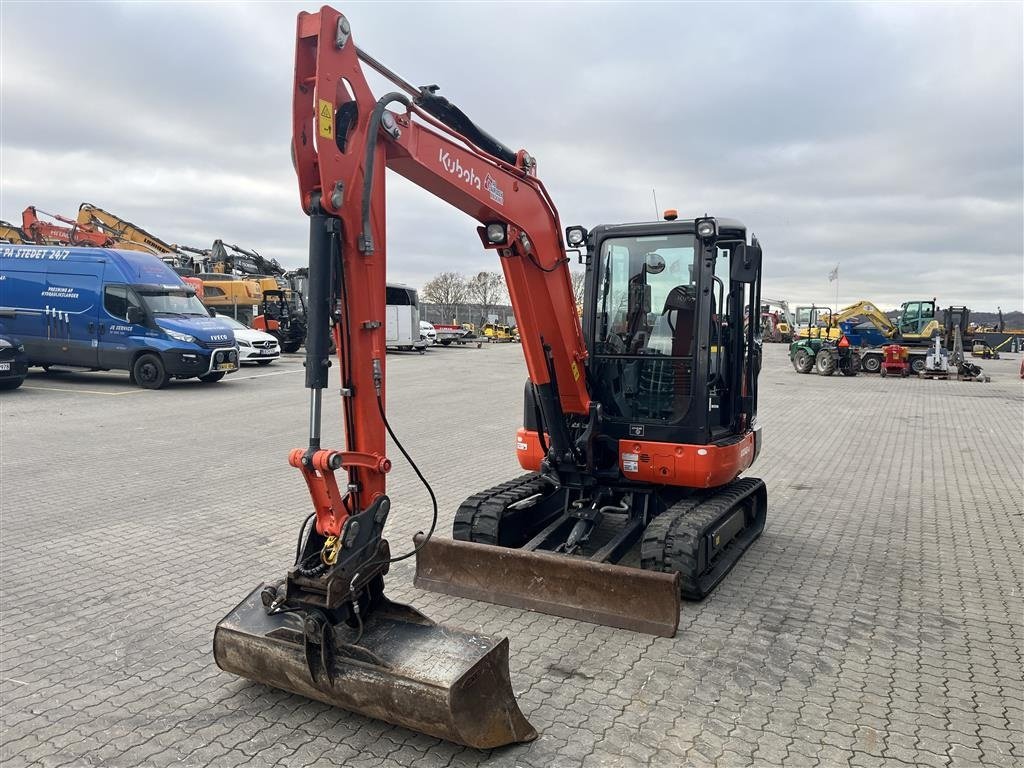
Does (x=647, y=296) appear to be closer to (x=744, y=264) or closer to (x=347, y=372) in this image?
(x=744, y=264)

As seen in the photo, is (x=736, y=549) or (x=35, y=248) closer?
(x=736, y=549)

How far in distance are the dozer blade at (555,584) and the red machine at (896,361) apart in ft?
81.5

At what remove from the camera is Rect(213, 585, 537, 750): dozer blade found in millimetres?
3211

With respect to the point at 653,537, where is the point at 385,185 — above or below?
above

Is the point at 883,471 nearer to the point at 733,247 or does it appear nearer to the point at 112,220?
the point at 733,247

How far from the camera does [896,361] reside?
2605 cm

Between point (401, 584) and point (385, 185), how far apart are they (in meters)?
2.88

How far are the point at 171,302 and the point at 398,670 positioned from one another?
15866mm

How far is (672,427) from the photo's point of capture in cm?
549

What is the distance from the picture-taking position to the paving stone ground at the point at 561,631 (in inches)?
133

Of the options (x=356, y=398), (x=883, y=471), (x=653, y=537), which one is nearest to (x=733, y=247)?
(x=653, y=537)

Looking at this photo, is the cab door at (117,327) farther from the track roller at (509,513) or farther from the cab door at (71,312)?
the track roller at (509,513)

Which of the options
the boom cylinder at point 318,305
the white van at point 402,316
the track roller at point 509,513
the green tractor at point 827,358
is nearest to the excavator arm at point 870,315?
the green tractor at point 827,358

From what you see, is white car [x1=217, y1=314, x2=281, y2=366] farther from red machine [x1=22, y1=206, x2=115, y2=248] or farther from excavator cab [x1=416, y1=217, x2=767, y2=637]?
excavator cab [x1=416, y1=217, x2=767, y2=637]
